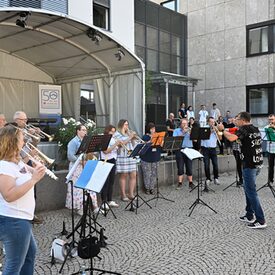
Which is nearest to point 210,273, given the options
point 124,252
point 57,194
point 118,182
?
point 124,252

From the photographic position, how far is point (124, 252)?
5.32 meters

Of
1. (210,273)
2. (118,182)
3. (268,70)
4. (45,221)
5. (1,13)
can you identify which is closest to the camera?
(210,273)

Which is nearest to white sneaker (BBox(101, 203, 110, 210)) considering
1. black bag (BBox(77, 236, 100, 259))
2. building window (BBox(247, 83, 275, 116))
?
black bag (BBox(77, 236, 100, 259))

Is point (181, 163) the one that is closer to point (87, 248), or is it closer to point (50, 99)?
point (87, 248)

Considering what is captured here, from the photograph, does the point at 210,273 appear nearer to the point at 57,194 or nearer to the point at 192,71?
the point at 57,194

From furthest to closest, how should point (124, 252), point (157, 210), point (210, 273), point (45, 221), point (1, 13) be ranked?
point (1, 13), point (157, 210), point (45, 221), point (124, 252), point (210, 273)

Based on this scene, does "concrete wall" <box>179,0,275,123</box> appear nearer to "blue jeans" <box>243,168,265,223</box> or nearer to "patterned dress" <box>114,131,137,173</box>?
"patterned dress" <box>114,131,137,173</box>

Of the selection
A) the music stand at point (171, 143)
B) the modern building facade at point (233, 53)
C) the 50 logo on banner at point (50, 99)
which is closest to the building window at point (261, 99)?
the modern building facade at point (233, 53)

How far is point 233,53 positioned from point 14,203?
66.7ft

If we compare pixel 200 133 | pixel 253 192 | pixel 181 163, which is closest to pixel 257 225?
pixel 253 192

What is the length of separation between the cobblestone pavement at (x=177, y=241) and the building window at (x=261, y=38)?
563 inches

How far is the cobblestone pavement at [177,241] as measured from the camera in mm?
4754

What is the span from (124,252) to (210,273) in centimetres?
132

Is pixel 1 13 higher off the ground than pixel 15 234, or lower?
higher
